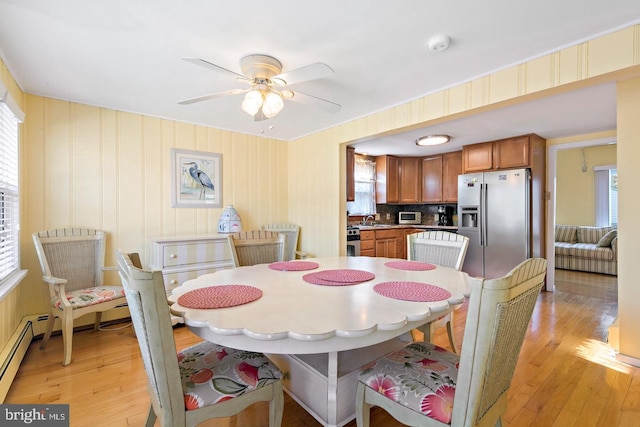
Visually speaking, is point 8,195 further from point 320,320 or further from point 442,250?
point 442,250

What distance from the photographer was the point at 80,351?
7.98 ft

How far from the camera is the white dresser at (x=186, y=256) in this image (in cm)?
291

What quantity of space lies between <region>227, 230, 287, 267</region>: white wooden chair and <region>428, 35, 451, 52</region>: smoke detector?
179cm

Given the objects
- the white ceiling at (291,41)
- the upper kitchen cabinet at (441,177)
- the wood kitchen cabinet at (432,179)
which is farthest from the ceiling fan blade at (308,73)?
the wood kitchen cabinet at (432,179)

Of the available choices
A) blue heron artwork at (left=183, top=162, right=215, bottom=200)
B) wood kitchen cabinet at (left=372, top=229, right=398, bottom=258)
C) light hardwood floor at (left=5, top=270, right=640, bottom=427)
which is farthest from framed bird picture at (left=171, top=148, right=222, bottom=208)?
wood kitchen cabinet at (left=372, top=229, right=398, bottom=258)

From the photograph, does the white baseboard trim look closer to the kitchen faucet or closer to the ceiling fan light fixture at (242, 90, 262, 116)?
the ceiling fan light fixture at (242, 90, 262, 116)

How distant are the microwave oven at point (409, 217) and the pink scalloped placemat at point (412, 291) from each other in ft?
13.6

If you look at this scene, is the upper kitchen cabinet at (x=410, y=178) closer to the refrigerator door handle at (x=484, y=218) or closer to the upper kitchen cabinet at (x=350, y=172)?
the refrigerator door handle at (x=484, y=218)

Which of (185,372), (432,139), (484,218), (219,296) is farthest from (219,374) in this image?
(484,218)

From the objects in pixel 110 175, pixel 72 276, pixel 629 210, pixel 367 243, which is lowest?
pixel 72 276

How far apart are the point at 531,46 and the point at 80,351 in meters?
4.02

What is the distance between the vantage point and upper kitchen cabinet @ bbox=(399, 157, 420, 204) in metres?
5.45

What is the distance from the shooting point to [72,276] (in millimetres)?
2693

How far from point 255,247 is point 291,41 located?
4.97ft
